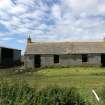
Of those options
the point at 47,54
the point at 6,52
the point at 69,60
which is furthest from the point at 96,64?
the point at 6,52

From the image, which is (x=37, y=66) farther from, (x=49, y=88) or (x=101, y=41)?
(x=49, y=88)

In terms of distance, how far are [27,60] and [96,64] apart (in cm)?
1091

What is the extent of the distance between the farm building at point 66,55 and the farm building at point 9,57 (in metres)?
8.48

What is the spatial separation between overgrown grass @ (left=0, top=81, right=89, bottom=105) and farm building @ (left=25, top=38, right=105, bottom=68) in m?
39.5

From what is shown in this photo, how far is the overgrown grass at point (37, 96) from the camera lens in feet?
34.9

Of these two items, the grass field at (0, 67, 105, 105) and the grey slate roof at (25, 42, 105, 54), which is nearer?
the grass field at (0, 67, 105, 105)

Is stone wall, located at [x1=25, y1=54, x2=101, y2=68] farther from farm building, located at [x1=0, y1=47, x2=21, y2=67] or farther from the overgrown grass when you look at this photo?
the overgrown grass

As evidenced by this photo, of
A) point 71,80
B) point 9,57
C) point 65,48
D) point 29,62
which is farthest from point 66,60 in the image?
point 71,80

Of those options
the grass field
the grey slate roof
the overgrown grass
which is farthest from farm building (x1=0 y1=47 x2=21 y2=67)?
the overgrown grass

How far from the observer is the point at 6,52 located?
6334cm

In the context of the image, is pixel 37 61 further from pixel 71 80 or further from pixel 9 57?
pixel 71 80

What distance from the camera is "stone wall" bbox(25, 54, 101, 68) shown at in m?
51.2

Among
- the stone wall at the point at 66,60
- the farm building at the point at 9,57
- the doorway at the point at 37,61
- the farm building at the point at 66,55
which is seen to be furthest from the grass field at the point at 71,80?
the farm building at the point at 9,57

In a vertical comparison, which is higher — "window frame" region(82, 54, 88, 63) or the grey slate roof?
the grey slate roof
